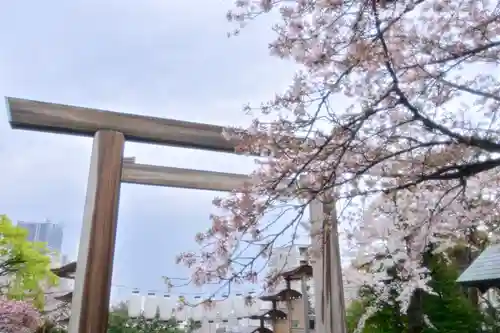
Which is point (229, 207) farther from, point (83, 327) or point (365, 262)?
point (365, 262)

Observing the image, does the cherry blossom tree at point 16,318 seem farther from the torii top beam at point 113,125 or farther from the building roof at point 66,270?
Answer: the building roof at point 66,270

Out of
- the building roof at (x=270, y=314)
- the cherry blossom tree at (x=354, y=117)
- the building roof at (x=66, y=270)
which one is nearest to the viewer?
the cherry blossom tree at (x=354, y=117)

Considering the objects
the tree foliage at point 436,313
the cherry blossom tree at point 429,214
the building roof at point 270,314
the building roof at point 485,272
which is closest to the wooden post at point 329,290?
the cherry blossom tree at point 429,214

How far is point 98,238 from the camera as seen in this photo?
157 centimetres

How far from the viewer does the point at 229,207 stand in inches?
48.5

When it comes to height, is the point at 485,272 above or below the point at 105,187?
below

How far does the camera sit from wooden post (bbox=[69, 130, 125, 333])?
59.2 inches

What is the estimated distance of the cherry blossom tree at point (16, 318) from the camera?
2.27 metres

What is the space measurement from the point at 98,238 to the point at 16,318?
46.5 inches

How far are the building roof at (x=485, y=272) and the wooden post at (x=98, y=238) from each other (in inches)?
112

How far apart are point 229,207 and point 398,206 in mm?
834

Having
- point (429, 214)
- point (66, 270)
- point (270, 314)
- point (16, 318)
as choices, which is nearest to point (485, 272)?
point (429, 214)

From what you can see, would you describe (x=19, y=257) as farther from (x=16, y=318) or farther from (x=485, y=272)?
(x=485, y=272)

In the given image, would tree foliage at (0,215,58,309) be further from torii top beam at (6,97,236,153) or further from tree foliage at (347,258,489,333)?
tree foliage at (347,258,489,333)
